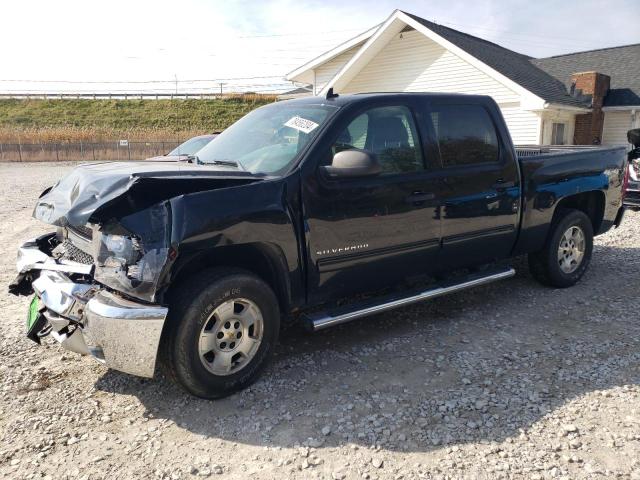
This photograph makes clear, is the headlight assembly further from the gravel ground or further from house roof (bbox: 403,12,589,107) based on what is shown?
house roof (bbox: 403,12,589,107)

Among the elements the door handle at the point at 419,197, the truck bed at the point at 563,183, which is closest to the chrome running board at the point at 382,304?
the truck bed at the point at 563,183

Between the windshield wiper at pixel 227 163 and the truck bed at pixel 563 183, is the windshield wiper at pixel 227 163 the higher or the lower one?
the higher one

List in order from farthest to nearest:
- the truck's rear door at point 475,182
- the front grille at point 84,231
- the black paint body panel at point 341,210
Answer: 1. the truck's rear door at point 475,182
2. the front grille at point 84,231
3. the black paint body panel at point 341,210

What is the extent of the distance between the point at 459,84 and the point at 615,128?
6.82 metres

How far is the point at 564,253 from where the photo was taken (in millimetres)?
5625

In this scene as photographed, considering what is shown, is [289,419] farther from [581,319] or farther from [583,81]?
[583,81]

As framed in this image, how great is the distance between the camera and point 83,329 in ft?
10.2

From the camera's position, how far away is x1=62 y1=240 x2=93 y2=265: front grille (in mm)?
3473

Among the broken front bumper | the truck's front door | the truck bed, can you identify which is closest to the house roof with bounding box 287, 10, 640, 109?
the truck bed

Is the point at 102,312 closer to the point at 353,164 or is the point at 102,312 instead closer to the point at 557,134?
the point at 353,164

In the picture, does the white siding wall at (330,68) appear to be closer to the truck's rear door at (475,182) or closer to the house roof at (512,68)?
the house roof at (512,68)

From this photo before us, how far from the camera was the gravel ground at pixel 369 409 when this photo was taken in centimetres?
279

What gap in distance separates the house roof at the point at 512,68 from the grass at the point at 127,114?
31.5m

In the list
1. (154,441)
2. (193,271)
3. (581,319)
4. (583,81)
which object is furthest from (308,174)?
(583,81)
